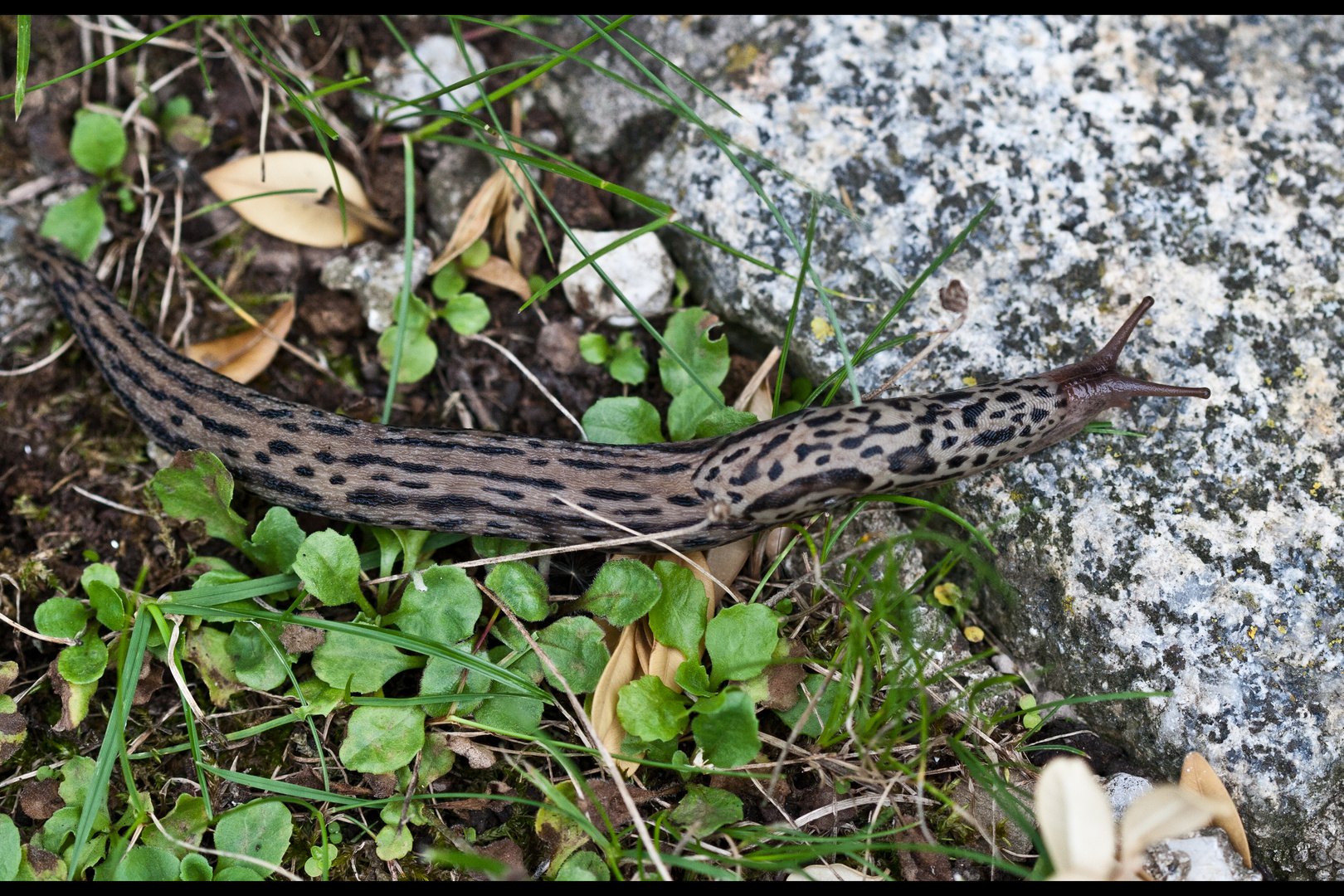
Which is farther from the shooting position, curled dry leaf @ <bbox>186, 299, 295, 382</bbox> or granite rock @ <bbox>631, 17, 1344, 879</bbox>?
curled dry leaf @ <bbox>186, 299, 295, 382</bbox>

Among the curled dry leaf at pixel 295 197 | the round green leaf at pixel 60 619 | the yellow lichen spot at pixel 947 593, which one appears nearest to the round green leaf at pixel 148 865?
the round green leaf at pixel 60 619

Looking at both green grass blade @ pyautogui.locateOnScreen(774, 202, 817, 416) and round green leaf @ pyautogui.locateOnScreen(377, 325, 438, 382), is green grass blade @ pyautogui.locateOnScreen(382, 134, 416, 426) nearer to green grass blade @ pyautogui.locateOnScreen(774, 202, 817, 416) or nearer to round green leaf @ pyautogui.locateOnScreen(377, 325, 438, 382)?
round green leaf @ pyautogui.locateOnScreen(377, 325, 438, 382)

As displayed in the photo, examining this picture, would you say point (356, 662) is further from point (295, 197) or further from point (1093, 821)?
point (1093, 821)

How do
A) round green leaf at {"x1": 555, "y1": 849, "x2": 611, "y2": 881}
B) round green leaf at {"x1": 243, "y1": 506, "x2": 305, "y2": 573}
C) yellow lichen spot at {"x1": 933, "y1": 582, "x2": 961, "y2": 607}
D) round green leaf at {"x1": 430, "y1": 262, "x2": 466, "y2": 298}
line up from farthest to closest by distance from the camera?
1. round green leaf at {"x1": 430, "y1": 262, "x2": 466, "y2": 298}
2. yellow lichen spot at {"x1": 933, "y1": 582, "x2": 961, "y2": 607}
3. round green leaf at {"x1": 243, "y1": 506, "x2": 305, "y2": 573}
4. round green leaf at {"x1": 555, "y1": 849, "x2": 611, "y2": 881}

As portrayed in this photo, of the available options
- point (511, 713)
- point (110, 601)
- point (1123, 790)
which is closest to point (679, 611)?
point (511, 713)

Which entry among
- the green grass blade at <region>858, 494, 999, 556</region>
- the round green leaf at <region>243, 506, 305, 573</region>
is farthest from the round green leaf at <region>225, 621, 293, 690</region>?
the green grass blade at <region>858, 494, 999, 556</region>
